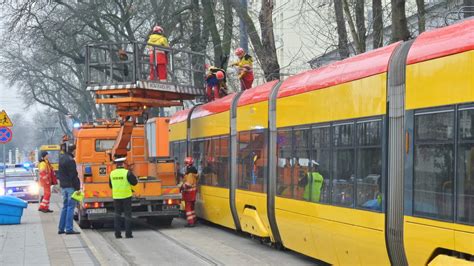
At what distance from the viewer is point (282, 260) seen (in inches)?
449

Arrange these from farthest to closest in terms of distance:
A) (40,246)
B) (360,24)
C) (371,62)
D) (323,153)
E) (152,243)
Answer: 1. (360,24)
2. (152,243)
3. (40,246)
4. (323,153)
5. (371,62)

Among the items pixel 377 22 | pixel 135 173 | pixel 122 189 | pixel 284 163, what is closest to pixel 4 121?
pixel 135 173

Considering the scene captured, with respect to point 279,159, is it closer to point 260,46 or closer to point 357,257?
point 357,257

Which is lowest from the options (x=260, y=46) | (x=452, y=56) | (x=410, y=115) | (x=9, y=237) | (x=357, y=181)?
(x=9, y=237)

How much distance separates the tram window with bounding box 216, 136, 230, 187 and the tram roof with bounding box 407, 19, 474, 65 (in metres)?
7.51

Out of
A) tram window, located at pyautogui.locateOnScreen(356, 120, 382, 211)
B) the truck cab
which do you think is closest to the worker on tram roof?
tram window, located at pyautogui.locateOnScreen(356, 120, 382, 211)

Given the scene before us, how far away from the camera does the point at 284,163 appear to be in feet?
36.7

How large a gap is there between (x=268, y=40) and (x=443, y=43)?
1333cm

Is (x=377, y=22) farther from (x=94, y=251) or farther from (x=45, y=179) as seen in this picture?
(x=45, y=179)

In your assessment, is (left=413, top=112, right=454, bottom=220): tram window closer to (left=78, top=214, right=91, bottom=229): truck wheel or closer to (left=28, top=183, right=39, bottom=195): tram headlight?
(left=78, top=214, right=91, bottom=229): truck wheel

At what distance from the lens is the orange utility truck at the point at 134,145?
A: 16.1 m

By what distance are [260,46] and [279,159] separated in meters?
10.3

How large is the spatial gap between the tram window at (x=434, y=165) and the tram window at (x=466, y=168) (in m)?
0.13

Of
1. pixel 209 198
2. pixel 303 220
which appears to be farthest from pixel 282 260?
pixel 209 198
